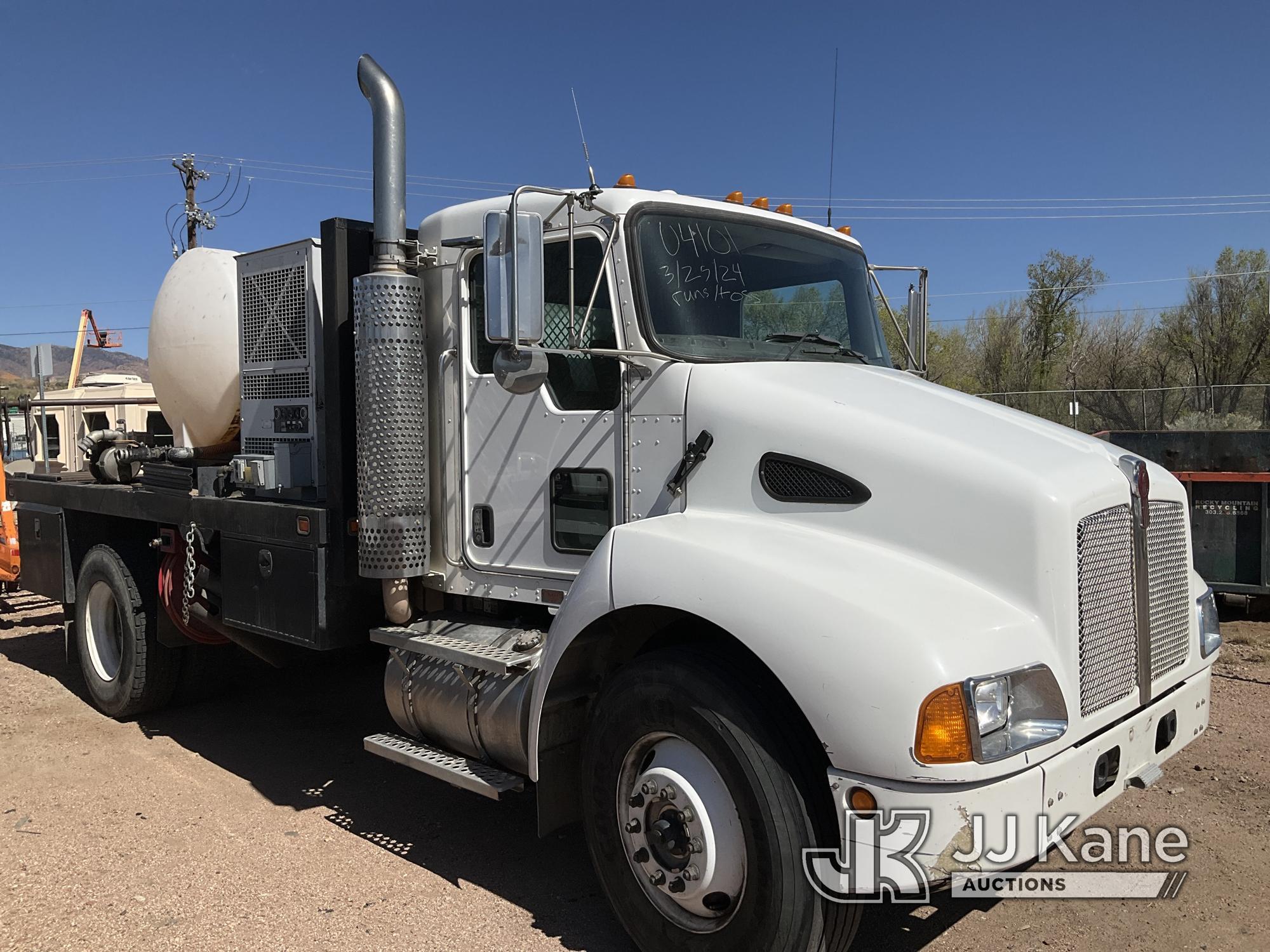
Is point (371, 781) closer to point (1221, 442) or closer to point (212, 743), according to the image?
point (212, 743)

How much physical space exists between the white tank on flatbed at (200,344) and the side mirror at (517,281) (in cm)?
290

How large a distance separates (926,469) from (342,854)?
3138mm

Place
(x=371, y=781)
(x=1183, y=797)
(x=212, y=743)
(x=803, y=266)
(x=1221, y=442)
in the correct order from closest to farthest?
(x=803, y=266), (x=1183, y=797), (x=371, y=781), (x=212, y=743), (x=1221, y=442)

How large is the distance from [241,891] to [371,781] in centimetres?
134

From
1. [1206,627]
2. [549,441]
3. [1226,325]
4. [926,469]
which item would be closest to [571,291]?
[549,441]

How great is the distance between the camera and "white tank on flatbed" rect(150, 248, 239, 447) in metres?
5.76

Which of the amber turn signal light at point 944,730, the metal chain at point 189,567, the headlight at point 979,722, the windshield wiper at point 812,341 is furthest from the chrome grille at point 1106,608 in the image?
the metal chain at point 189,567

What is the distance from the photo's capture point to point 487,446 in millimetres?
4273

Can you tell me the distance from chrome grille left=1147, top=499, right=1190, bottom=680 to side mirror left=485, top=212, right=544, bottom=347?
221 cm

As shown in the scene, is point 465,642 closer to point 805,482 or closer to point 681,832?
point 681,832

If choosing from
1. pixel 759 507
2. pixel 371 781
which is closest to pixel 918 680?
pixel 759 507

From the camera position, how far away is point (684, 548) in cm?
322

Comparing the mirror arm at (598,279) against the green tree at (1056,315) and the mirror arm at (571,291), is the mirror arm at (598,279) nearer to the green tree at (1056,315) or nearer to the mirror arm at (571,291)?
the mirror arm at (571,291)

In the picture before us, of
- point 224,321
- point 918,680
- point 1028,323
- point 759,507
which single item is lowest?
point 918,680
